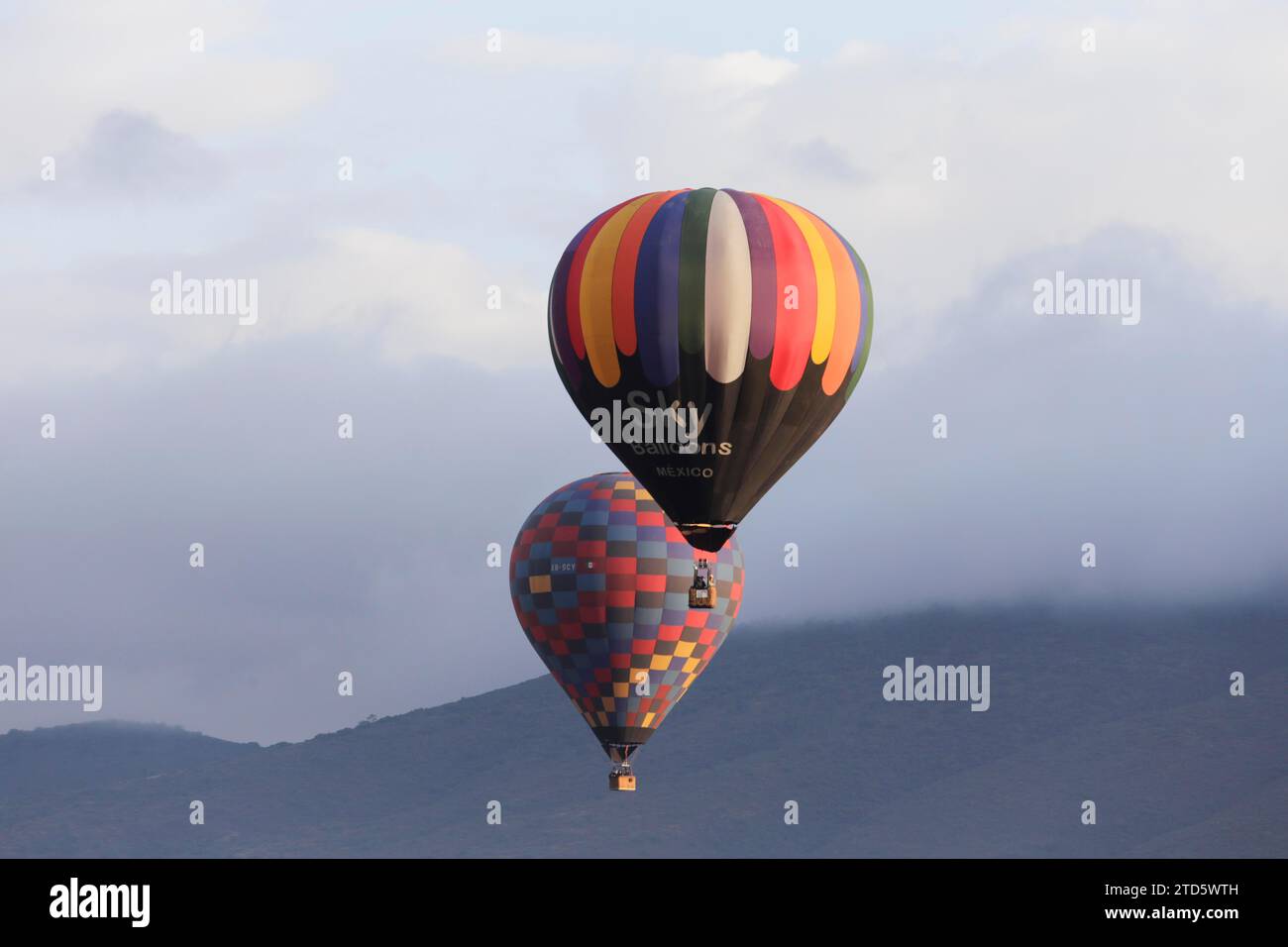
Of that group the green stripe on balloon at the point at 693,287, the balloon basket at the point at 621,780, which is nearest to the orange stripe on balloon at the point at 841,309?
the green stripe on balloon at the point at 693,287

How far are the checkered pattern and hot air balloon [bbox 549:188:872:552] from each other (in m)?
20.3

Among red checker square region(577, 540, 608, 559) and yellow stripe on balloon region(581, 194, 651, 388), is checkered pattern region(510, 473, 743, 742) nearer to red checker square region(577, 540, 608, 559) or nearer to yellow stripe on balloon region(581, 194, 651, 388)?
red checker square region(577, 540, 608, 559)

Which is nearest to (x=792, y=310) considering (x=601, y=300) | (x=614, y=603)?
(x=601, y=300)

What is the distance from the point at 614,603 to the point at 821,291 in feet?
78.4

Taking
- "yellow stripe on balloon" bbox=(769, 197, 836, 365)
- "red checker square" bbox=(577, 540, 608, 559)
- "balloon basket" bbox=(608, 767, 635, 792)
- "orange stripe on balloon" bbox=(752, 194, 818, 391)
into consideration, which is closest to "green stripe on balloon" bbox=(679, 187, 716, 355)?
"orange stripe on balloon" bbox=(752, 194, 818, 391)

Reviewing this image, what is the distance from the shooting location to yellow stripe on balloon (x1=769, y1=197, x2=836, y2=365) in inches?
2083

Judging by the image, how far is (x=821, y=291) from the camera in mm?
52875
